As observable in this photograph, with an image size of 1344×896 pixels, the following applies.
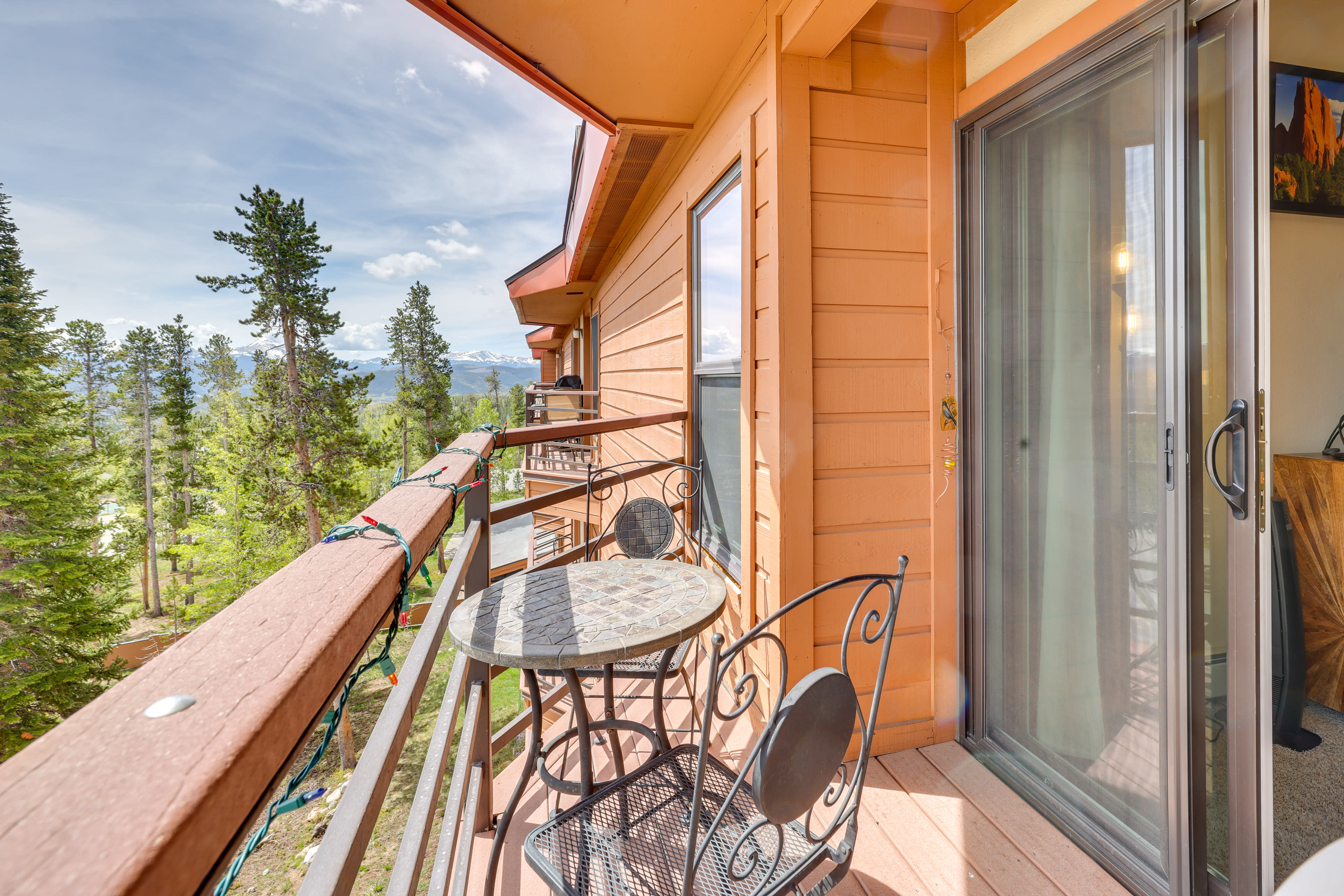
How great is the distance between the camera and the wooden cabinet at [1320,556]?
4.50ft

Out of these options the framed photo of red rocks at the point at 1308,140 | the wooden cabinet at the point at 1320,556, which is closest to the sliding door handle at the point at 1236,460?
the wooden cabinet at the point at 1320,556

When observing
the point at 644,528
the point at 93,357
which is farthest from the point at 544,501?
the point at 93,357

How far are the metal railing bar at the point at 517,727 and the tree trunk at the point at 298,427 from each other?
1242 cm

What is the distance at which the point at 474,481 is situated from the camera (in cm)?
146

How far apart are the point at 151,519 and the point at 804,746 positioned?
27.3m

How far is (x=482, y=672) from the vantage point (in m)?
1.46

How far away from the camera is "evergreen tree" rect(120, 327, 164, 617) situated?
67.9ft

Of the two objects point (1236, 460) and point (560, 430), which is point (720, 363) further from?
point (1236, 460)

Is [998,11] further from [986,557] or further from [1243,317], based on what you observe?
[986,557]

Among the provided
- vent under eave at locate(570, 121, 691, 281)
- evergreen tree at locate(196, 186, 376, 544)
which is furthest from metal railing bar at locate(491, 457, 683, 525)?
evergreen tree at locate(196, 186, 376, 544)

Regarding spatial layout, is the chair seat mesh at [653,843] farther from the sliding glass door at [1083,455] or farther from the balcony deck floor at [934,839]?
the sliding glass door at [1083,455]

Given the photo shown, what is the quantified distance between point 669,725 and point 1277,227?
7.69ft

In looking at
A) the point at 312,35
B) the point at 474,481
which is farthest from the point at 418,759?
the point at 312,35

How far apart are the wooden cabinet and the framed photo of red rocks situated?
2.03 feet
